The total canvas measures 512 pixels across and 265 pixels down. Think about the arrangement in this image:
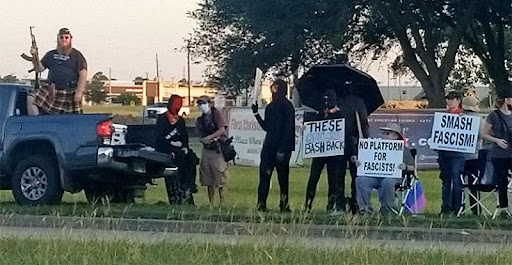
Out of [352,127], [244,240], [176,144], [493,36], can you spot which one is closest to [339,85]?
[352,127]

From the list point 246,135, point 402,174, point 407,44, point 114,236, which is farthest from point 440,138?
point 407,44

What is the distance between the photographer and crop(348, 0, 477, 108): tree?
30141mm

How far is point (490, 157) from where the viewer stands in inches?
559

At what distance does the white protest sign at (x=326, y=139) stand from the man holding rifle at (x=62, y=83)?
339cm

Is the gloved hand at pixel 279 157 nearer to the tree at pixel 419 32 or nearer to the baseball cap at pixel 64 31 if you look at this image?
the baseball cap at pixel 64 31

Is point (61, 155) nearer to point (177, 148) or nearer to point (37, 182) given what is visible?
point (37, 182)

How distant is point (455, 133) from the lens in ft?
46.0

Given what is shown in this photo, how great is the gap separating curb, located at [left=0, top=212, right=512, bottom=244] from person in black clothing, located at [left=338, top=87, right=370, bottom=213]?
193 centimetres

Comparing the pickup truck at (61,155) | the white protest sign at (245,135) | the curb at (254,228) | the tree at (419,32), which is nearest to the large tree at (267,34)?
the tree at (419,32)

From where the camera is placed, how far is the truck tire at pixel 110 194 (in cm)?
1505

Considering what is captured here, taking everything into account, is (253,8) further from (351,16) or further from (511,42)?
(511,42)

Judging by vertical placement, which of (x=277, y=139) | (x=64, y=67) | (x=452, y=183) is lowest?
(x=452, y=183)

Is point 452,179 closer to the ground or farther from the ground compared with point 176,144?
closer to the ground

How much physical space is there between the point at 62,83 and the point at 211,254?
20.4 ft
